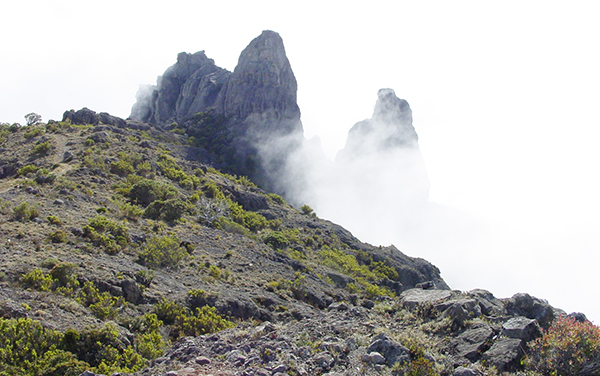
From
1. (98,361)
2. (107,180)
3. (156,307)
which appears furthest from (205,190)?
(98,361)

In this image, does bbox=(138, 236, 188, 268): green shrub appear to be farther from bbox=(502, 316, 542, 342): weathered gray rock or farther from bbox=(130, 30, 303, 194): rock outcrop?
bbox=(130, 30, 303, 194): rock outcrop

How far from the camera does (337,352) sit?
10125 millimetres

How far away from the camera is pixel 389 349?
9.84 m

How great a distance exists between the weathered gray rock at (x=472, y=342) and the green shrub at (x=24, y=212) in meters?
23.4

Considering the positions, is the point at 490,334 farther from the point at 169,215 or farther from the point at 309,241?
the point at 309,241

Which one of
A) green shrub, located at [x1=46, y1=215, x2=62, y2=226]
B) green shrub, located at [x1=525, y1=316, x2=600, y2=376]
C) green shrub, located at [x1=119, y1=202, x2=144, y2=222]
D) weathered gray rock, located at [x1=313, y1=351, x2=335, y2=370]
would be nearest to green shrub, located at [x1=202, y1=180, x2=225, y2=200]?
green shrub, located at [x1=119, y1=202, x2=144, y2=222]

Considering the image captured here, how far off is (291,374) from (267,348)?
1.42 meters

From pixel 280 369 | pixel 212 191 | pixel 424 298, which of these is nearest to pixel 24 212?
pixel 280 369

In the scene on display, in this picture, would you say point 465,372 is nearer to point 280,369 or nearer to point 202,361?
point 280,369

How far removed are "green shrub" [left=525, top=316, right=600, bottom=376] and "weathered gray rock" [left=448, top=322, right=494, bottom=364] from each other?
3.61ft

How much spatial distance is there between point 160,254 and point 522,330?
1946cm

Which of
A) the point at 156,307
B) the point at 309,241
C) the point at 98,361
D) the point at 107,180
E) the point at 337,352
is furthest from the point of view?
the point at 309,241

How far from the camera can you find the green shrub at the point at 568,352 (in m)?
8.12

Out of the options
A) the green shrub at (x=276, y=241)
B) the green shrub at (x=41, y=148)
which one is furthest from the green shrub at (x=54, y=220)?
the green shrub at (x=41, y=148)
